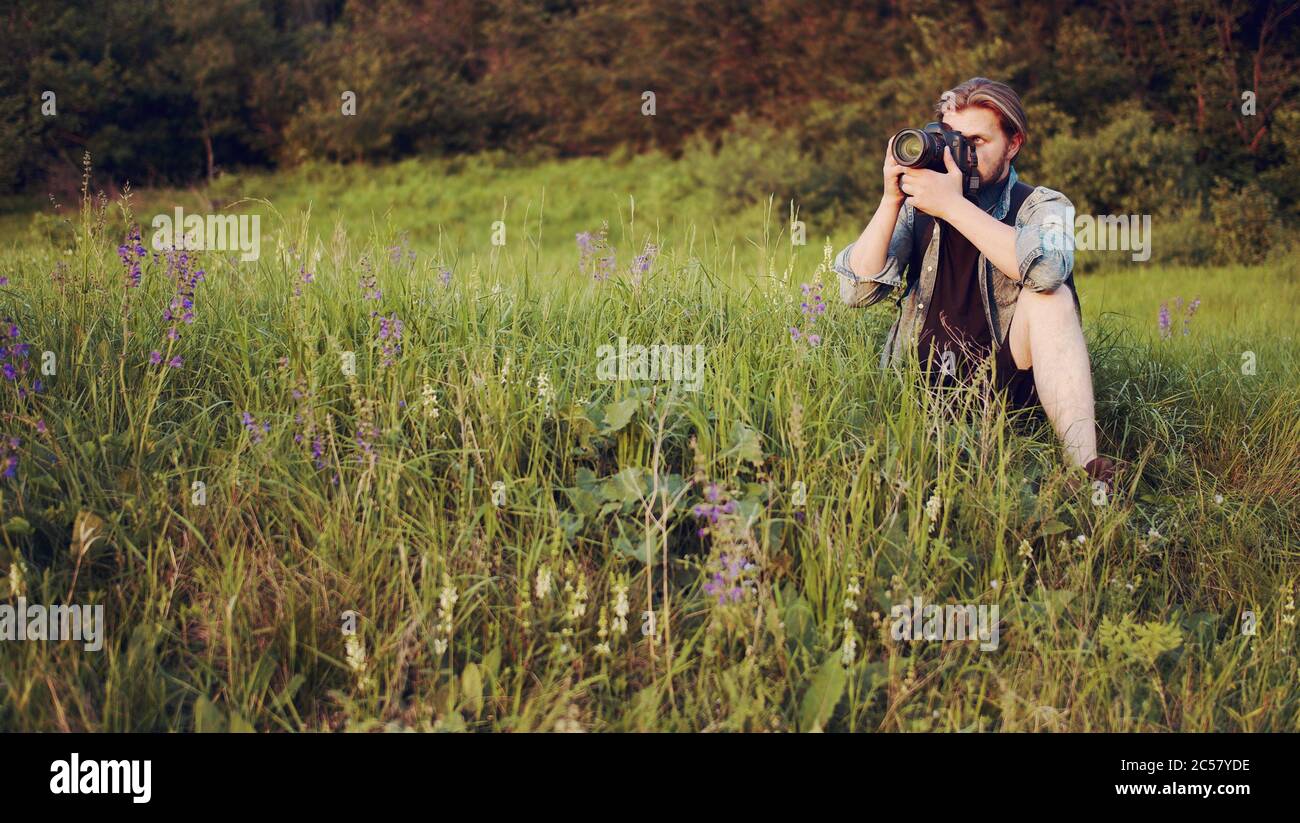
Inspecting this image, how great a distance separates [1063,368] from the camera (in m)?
3.03

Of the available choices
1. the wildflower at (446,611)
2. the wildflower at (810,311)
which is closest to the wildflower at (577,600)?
the wildflower at (446,611)

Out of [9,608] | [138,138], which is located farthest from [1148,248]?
[138,138]

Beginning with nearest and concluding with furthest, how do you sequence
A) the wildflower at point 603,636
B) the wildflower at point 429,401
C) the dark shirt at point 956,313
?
1. the wildflower at point 603,636
2. the wildflower at point 429,401
3. the dark shirt at point 956,313

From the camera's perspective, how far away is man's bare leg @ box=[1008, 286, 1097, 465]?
298 centimetres

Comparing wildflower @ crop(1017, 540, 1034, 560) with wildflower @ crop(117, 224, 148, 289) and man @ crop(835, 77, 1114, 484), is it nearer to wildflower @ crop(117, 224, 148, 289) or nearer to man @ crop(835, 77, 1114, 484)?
man @ crop(835, 77, 1114, 484)

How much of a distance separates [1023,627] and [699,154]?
1400 centimetres

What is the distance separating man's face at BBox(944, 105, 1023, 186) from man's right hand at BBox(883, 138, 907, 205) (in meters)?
0.29

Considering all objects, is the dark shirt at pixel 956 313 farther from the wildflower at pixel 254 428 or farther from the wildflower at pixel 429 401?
the wildflower at pixel 254 428

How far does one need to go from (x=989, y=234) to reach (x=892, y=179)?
0.34 meters

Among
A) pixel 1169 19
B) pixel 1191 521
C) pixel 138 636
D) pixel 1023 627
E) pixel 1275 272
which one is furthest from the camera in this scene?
pixel 1169 19

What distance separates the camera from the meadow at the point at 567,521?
2.21 m

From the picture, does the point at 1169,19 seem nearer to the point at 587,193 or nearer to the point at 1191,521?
the point at 587,193

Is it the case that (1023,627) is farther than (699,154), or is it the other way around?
(699,154)
